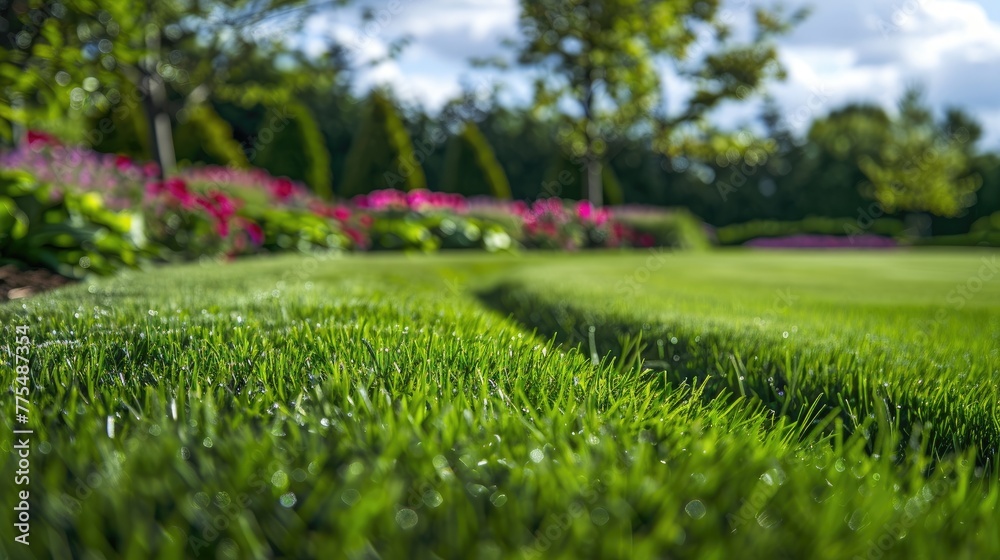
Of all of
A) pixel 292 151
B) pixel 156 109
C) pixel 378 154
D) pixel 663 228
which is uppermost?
pixel 156 109

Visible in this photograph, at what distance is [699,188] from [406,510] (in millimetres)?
34268

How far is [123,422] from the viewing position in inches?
64.9

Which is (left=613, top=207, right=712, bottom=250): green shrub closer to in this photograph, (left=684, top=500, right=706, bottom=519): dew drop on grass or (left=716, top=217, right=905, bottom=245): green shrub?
(left=716, top=217, right=905, bottom=245): green shrub

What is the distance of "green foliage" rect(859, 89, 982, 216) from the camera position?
30.7 metres

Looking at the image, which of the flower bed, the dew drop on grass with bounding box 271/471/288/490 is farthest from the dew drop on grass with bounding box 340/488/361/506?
the flower bed

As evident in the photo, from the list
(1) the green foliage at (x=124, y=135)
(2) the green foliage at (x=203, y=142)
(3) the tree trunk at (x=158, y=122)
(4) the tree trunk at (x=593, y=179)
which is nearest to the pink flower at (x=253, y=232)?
(3) the tree trunk at (x=158, y=122)

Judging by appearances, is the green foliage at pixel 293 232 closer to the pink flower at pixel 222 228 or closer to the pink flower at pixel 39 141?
the pink flower at pixel 222 228

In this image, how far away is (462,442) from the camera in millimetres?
1490

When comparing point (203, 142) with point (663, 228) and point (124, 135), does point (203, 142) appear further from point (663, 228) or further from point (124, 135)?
point (663, 228)

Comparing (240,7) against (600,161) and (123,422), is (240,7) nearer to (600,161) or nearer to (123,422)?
(600,161)

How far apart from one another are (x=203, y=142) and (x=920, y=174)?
28044 mm

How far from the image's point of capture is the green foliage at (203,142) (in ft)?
64.3

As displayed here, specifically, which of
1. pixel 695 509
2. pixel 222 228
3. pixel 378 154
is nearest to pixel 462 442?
pixel 695 509

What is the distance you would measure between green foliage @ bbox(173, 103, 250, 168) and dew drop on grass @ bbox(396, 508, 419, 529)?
63.8 feet
